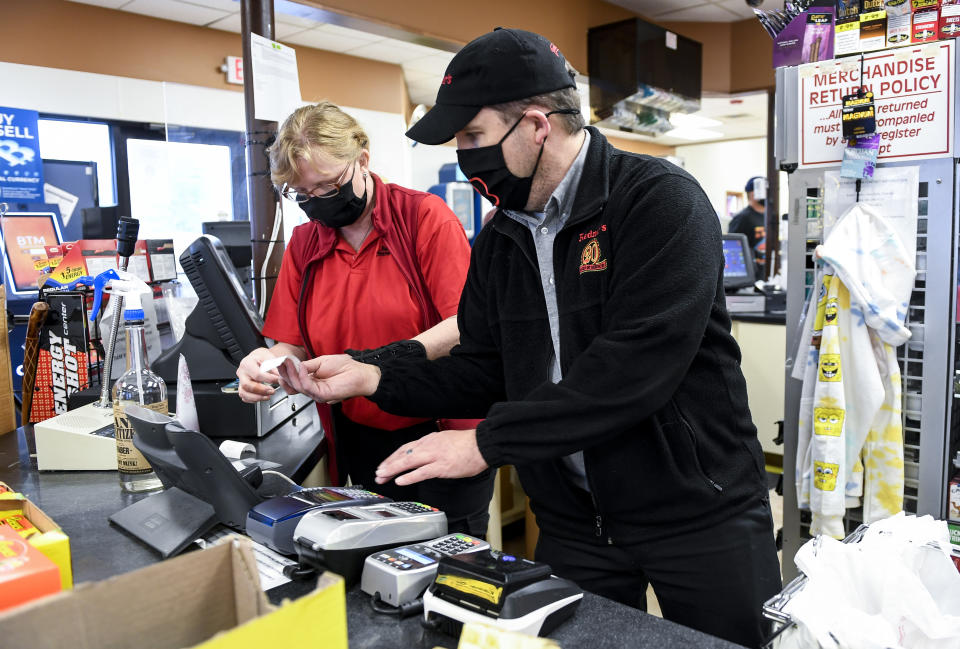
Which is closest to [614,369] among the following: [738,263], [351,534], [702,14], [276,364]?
[351,534]

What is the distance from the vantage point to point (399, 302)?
196cm

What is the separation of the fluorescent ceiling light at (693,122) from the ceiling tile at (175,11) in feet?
21.5

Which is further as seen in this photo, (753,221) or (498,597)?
(753,221)

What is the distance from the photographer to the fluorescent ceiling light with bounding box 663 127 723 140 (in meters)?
12.1

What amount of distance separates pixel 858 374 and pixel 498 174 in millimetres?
1428

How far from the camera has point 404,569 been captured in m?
1.02

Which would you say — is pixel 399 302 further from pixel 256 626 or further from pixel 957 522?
pixel 957 522

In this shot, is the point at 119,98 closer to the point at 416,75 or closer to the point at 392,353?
the point at 416,75

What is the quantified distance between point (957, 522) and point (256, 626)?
2344mm

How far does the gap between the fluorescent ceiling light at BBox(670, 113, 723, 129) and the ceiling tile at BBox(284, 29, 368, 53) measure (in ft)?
17.0

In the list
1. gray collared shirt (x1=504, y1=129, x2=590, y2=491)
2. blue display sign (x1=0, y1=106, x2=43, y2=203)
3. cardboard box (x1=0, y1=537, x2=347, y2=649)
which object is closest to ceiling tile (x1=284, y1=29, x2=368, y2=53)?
blue display sign (x1=0, y1=106, x2=43, y2=203)

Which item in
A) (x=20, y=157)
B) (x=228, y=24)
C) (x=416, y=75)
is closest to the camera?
(x=20, y=157)

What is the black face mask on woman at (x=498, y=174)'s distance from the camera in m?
1.41

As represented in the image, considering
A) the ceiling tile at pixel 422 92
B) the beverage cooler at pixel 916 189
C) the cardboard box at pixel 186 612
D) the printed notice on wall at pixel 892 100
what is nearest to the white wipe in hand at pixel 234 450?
the cardboard box at pixel 186 612
